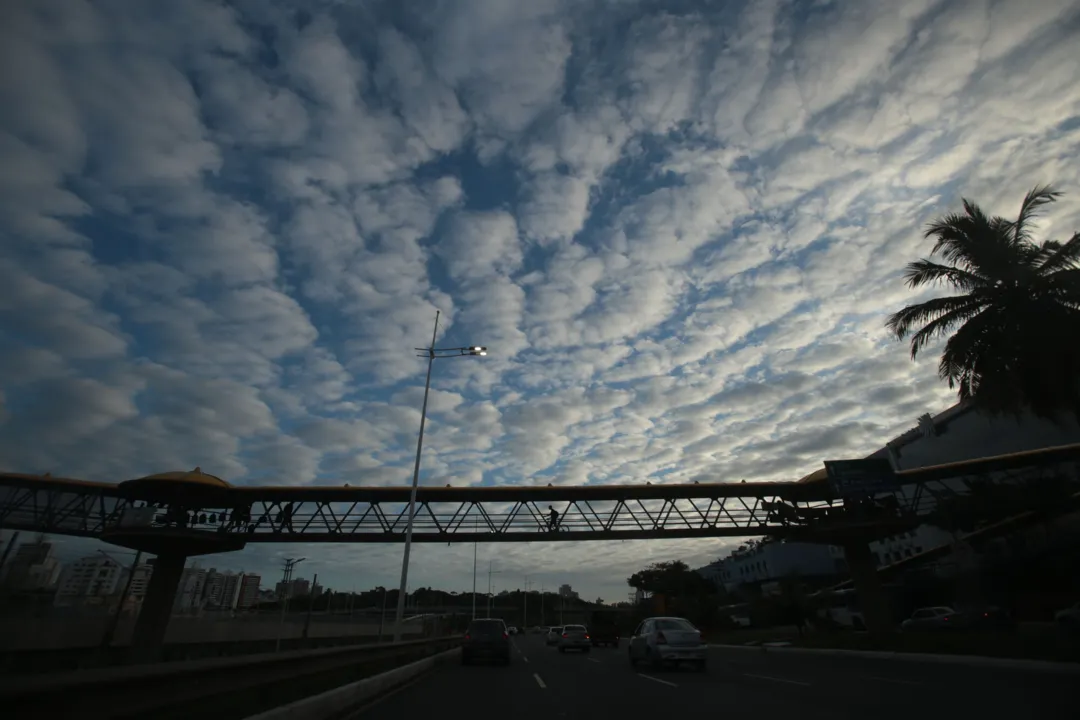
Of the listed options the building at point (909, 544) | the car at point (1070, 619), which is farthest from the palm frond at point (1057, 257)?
the building at point (909, 544)

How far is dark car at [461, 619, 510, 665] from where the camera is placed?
22.0 metres

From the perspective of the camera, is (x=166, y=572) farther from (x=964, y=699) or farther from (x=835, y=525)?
(x=835, y=525)

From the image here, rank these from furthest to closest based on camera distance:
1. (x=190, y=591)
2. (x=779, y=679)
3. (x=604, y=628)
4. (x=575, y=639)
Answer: (x=604, y=628)
(x=575, y=639)
(x=190, y=591)
(x=779, y=679)

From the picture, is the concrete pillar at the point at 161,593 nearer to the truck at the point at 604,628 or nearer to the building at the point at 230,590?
the building at the point at 230,590

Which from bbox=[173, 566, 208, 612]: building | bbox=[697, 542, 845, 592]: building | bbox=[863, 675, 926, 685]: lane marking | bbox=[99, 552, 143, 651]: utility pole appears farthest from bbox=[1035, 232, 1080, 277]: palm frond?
bbox=[697, 542, 845, 592]: building

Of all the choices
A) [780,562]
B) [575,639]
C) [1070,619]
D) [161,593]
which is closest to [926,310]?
[1070,619]

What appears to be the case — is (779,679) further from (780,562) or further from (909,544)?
(780,562)

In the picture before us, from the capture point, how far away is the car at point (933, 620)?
2832cm

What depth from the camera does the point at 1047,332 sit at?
1816 centimetres

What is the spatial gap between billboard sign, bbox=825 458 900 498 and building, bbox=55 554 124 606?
3451 centimetres

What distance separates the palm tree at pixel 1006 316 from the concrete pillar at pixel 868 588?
17019mm

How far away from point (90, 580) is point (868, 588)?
1483 inches

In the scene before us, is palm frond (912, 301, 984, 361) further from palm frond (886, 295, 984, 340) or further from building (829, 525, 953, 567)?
building (829, 525, 953, 567)

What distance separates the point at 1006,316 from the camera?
1948 cm
